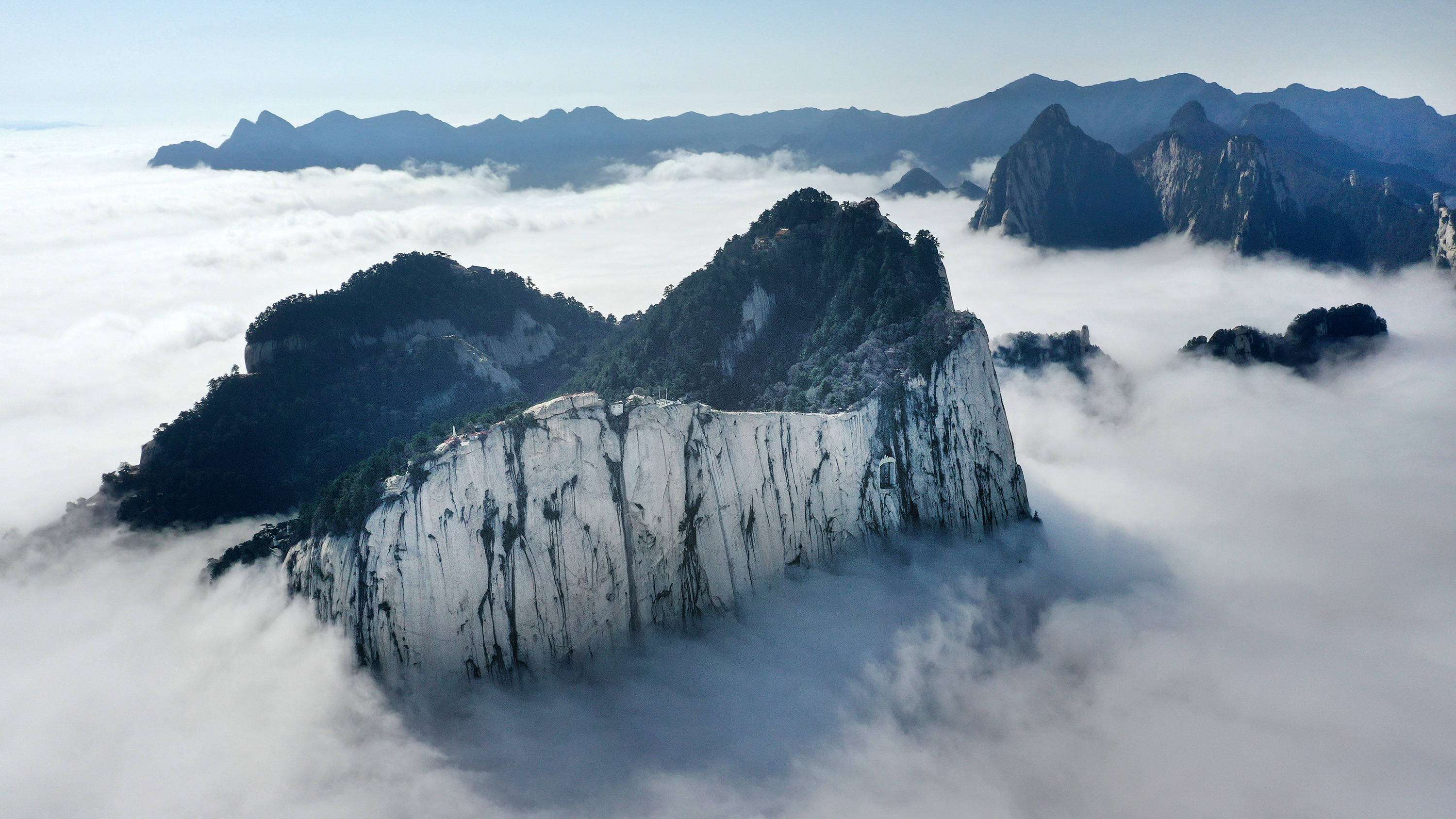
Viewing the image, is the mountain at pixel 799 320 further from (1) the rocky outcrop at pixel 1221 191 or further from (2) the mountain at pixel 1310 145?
(2) the mountain at pixel 1310 145

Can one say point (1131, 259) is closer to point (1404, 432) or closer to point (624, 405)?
point (1404, 432)

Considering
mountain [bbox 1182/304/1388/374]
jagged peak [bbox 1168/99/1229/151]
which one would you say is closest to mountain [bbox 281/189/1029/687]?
mountain [bbox 1182/304/1388/374]

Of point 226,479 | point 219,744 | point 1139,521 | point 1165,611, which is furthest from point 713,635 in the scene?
point 226,479

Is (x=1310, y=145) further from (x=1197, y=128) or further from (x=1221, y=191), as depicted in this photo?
(x=1221, y=191)

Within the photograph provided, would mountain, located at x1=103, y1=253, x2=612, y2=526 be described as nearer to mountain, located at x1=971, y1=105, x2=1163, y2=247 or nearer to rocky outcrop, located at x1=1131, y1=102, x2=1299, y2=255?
mountain, located at x1=971, y1=105, x2=1163, y2=247

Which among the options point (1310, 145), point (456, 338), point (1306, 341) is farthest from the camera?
point (1310, 145)

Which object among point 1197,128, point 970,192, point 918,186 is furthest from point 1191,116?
point 918,186
